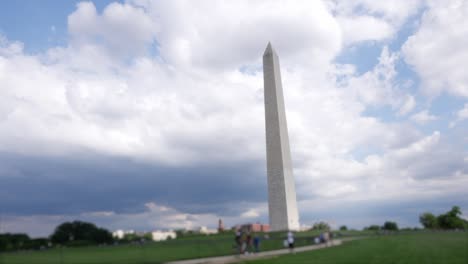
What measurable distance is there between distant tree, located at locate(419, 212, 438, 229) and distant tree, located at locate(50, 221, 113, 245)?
56716 millimetres

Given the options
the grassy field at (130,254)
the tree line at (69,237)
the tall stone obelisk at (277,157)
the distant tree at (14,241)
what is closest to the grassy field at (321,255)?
the grassy field at (130,254)

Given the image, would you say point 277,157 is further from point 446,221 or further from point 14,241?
point 446,221

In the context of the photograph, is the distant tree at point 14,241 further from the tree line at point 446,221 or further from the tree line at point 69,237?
the tree line at point 446,221

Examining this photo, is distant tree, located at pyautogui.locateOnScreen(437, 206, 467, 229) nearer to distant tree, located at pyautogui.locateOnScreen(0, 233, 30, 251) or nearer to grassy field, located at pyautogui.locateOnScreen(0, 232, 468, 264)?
grassy field, located at pyautogui.locateOnScreen(0, 232, 468, 264)

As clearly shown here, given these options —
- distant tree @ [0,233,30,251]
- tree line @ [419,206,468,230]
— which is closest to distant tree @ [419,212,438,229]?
tree line @ [419,206,468,230]

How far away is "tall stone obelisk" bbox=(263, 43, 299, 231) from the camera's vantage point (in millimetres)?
46719

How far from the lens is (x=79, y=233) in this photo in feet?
138

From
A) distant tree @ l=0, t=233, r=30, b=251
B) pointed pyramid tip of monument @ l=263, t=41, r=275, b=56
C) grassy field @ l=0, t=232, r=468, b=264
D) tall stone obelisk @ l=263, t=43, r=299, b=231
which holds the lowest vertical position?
grassy field @ l=0, t=232, r=468, b=264

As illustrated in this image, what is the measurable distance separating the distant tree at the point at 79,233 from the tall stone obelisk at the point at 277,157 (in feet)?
58.5

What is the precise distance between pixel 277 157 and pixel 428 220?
141 ft

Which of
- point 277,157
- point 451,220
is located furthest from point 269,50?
point 451,220

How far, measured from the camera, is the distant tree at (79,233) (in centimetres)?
4053

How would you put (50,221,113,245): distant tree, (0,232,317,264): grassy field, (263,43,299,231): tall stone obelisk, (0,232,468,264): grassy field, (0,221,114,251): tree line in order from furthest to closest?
(263,43,299,231): tall stone obelisk < (50,221,113,245): distant tree < (0,221,114,251): tree line < (0,232,317,264): grassy field < (0,232,468,264): grassy field

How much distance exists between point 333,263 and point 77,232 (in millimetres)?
31427
